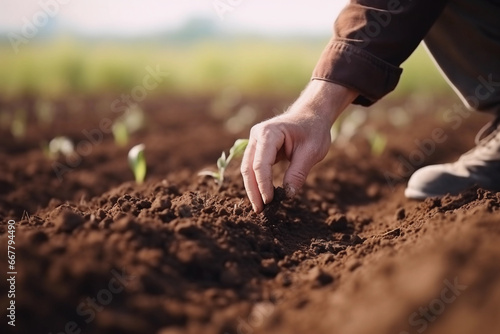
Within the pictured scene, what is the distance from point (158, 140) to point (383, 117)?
2978 mm

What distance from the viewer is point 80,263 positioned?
1291mm

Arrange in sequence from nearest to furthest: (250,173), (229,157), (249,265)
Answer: (249,265) → (250,173) → (229,157)

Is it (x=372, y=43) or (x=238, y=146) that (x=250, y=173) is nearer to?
(x=238, y=146)

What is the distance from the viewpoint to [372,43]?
1.97 m

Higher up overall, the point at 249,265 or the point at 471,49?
the point at 471,49

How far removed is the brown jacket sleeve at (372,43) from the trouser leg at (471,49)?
339mm

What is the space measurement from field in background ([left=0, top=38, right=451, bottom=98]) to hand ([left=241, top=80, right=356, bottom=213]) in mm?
7121

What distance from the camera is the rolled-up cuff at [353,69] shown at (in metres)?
1.96

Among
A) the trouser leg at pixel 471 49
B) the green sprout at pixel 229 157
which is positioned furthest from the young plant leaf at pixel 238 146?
the trouser leg at pixel 471 49

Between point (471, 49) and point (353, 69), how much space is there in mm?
770

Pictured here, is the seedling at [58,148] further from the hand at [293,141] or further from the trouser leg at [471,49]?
the trouser leg at [471,49]

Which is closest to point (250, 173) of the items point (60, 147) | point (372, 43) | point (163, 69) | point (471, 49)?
point (372, 43)

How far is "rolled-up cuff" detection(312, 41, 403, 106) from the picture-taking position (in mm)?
1956

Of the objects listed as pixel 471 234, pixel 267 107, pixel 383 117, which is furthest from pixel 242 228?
pixel 267 107
